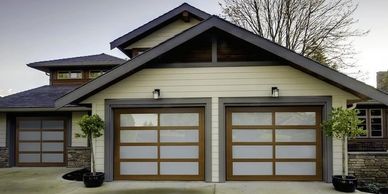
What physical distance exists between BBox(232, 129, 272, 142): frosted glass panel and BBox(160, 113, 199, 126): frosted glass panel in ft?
3.82

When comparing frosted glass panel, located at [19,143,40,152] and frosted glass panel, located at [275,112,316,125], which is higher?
frosted glass panel, located at [275,112,316,125]

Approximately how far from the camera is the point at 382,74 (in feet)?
105

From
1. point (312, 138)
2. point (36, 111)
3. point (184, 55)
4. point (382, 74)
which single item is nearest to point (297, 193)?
point (312, 138)

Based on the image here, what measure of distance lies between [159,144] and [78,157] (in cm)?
463

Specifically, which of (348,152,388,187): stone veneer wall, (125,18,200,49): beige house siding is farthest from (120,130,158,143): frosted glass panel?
(348,152,388,187): stone veneer wall

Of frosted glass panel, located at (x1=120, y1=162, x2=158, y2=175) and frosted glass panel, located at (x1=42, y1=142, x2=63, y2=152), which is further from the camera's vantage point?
frosted glass panel, located at (x1=42, y1=142, x2=63, y2=152)

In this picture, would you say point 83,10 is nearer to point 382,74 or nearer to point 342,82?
point 342,82

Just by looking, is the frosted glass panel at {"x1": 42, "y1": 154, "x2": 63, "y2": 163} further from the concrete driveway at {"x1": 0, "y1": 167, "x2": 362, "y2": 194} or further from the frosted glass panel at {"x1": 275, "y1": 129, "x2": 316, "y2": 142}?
the frosted glass panel at {"x1": 275, "y1": 129, "x2": 316, "y2": 142}

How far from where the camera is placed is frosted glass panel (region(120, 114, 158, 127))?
1008 cm

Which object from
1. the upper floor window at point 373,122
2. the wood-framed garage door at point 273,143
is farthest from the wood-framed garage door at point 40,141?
the upper floor window at point 373,122

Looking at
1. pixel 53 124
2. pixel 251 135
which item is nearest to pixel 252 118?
pixel 251 135

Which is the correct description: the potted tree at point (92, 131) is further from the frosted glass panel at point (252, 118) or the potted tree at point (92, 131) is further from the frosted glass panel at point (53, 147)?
the frosted glass panel at point (53, 147)

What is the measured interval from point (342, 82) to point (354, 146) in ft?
30.3

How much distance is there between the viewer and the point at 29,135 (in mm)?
13680
